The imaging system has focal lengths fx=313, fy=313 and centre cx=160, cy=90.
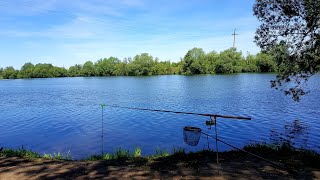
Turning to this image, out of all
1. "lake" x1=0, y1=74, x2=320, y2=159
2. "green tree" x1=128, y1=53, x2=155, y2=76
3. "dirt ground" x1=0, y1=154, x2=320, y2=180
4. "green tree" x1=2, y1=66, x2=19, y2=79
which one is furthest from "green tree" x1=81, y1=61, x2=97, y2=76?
"dirt ground" x1=0, y1=154, x2=320, y2=180

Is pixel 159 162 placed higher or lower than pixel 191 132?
lower

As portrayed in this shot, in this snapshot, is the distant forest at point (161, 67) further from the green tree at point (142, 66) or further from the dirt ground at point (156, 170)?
the dirt ground at point (156, 170)

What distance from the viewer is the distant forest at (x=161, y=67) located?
407ft

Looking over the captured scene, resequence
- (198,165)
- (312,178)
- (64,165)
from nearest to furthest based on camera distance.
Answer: (312,178) → (198,165) → (64,165)

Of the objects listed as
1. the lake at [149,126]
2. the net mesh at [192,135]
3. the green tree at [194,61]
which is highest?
the green tree at [194,61]

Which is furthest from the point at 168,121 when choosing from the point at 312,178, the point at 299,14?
the point at 312,178

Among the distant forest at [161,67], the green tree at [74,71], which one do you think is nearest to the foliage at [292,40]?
the distant forest at [161,67]

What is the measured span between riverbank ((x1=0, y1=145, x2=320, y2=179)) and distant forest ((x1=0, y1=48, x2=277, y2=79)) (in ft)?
308

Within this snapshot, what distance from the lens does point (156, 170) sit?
9453 mm

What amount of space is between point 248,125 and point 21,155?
15017 millimetres

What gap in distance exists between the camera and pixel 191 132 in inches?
398

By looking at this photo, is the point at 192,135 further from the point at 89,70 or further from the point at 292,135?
the point at 89,70

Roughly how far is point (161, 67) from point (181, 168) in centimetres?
13564

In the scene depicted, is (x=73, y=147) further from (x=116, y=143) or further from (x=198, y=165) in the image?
(x=198, y=165)
